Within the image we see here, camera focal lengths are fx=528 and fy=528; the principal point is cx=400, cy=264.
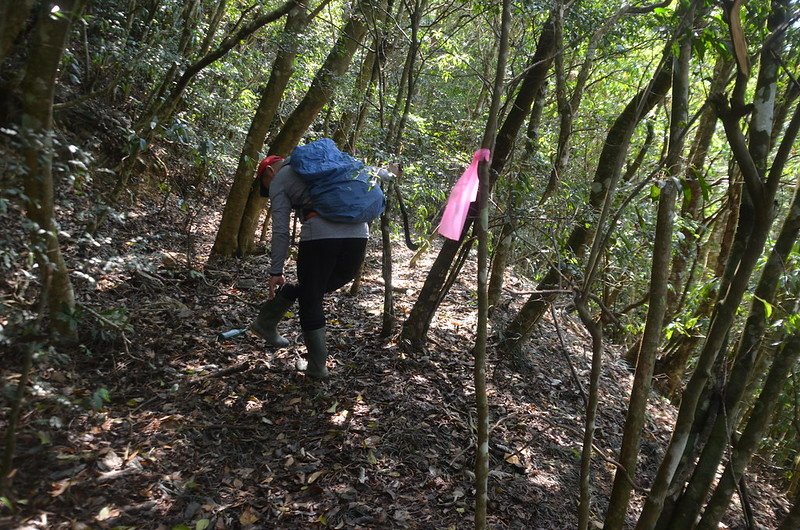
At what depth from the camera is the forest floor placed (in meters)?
3.04

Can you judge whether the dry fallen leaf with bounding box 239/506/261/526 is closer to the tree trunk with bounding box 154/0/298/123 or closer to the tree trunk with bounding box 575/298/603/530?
the tree trunk with bounding box 575/298/603/530

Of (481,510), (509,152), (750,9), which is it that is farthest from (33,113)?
(750,9)

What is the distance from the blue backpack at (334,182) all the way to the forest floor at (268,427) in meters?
1.37

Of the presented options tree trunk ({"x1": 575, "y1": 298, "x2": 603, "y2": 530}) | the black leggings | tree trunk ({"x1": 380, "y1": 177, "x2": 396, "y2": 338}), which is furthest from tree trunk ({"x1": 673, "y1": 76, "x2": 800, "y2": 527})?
tree trunk ({"x1": 380, "y1": 177, "x2": 396, "y2": 338})

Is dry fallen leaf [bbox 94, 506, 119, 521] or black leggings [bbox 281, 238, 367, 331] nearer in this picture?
dry fallen leaf [bbox 94, 506, 119, 521]

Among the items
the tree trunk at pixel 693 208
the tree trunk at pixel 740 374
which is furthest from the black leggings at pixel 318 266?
the tree trunk at pixel 693 208

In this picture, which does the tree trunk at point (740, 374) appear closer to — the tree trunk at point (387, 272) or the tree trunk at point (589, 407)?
the tree trunk at point (589, 407)

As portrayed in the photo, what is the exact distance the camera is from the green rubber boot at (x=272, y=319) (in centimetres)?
457

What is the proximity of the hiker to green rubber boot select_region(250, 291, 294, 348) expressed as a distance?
13cm

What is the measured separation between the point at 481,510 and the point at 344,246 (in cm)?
228

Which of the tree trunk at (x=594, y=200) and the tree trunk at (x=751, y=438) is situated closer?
the tree trunk at (x=751, y=438)

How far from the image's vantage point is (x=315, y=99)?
21.7 feet

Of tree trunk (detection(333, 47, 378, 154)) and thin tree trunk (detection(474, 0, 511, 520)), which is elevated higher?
tree trunk (detection(333, 47, 378, 154))

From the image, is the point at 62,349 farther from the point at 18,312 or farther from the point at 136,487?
the point at 136,487
